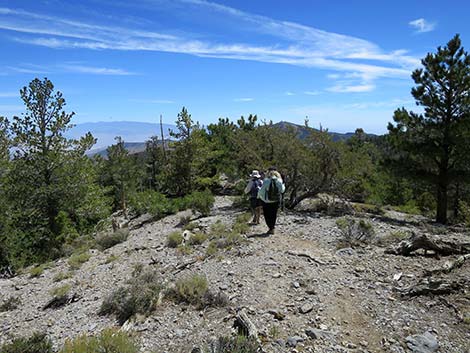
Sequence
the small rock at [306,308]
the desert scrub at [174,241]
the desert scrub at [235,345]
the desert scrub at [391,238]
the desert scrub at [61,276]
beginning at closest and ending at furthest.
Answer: the desert scrub at [235,345] → the small rock at [306,308] → the desert scrub at [391,238] → the desert scrub at [61,276] → the desert scrub at [174,241]

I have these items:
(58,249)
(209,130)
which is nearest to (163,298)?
(58,249)

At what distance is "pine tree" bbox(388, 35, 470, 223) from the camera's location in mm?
16219

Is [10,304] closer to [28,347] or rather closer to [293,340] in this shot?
[28,347]

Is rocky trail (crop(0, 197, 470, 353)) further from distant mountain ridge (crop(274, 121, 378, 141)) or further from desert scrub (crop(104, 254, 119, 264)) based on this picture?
distant mountain ridge (crop(274, 121, 378, 141))

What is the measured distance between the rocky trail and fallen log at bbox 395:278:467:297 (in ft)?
0.17

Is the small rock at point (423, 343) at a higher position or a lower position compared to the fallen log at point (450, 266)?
lower

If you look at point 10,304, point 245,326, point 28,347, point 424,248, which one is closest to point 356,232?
point 424,248

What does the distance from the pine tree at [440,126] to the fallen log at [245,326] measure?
50.5ft

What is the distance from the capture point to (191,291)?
646cm

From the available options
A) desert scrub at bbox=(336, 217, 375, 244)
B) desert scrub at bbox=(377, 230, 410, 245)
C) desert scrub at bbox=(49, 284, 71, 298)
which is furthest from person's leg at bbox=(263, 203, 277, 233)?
desert scrub at bbox=(49, 284, 71, 298)

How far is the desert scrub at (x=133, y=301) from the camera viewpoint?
621 centimetres

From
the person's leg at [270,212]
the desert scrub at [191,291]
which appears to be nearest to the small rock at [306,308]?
the desert scrub at [191,291]

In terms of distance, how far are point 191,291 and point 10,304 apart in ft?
19.1

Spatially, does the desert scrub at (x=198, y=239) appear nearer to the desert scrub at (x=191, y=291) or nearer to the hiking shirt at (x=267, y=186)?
the hiking shirt at (x=267, y=186)
